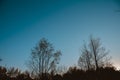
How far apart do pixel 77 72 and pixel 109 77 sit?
4320 mm

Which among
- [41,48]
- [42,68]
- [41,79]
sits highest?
[41,48]

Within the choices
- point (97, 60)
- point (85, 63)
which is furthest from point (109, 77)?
point (85, 63)

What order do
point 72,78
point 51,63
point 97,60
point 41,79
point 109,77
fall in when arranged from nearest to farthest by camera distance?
point 109,77, point 72,78, point 41,79, point 97,60, point 51,63

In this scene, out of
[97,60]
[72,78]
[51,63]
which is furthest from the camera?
[51,63]

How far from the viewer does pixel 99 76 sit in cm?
1476

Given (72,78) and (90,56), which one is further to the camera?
(90,56)

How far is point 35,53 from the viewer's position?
25875 mm

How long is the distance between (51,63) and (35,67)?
3.28 meters

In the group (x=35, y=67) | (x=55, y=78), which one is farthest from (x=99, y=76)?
(x=35, y=67)

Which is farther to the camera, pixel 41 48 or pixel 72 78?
pixel 41 48

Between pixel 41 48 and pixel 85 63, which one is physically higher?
pixel 41 48

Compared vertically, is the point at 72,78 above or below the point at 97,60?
below

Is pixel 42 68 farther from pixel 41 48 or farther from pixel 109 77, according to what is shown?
pixel 109 77

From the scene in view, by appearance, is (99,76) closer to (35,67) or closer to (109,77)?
(109,77)
